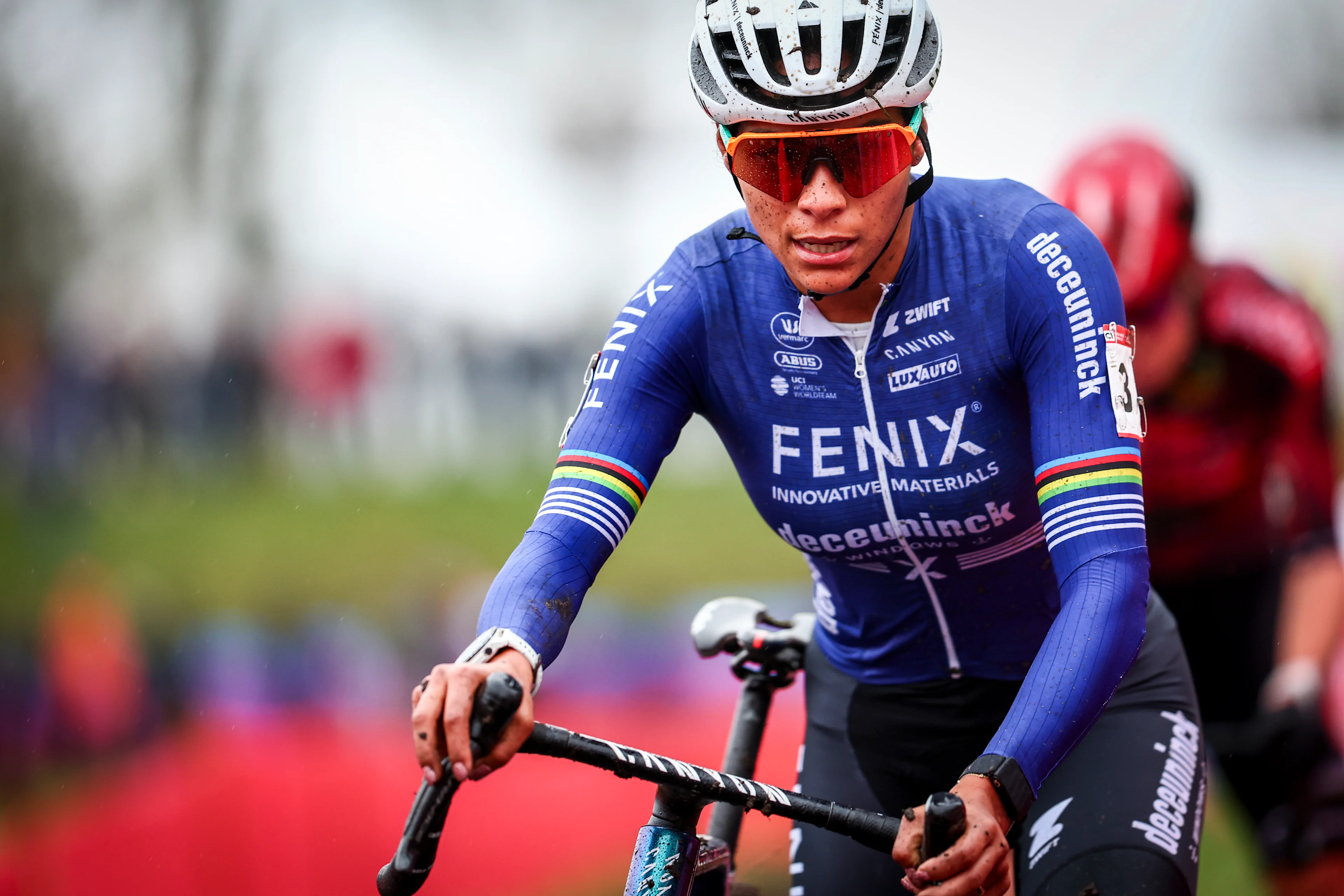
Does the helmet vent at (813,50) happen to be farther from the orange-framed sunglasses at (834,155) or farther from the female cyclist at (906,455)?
the orange-framed sunglasses at (834,155)

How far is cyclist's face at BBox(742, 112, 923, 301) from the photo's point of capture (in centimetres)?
218

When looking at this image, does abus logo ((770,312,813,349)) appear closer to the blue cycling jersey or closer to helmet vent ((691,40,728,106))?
the blue cycling jersey

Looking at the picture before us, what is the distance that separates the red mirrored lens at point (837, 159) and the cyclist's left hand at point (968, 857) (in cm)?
102

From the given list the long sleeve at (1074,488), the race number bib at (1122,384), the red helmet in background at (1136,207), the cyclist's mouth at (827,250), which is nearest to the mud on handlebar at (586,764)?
the long sleeve at (1074,488)

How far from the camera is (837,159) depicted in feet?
7.13

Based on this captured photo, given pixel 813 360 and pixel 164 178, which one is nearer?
pixel 813 360

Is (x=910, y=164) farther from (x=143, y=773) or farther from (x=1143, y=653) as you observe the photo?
(x=143, y=773)

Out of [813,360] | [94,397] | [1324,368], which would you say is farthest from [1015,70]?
[94,397]

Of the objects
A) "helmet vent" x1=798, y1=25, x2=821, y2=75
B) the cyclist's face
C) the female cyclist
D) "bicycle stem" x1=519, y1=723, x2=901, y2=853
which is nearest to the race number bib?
the female cyclist

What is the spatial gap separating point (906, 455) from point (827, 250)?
1.39 feet

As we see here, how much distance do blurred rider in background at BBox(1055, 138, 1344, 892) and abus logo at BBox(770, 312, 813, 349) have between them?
2.76 meters

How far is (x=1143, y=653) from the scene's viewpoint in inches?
100

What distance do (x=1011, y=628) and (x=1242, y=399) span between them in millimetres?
2728

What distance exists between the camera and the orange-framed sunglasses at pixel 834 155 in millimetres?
2164
